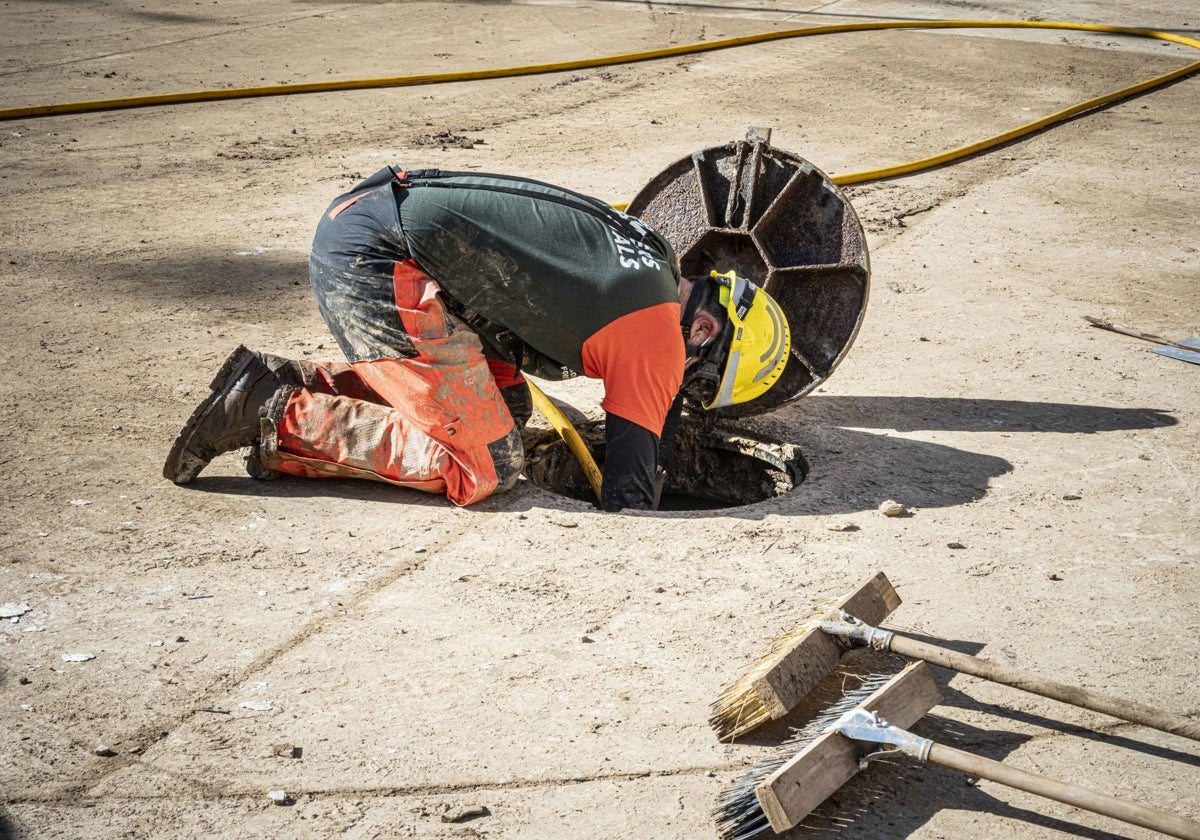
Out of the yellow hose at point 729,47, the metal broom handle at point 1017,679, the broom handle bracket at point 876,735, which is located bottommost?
the broom handle bracket at point 876,735

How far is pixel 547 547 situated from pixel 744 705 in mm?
1121

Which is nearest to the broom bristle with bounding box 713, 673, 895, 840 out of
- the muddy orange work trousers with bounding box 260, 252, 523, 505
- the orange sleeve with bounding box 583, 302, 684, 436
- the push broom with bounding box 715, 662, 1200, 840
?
the push broom with bounding box 715, 662, 1200, 840

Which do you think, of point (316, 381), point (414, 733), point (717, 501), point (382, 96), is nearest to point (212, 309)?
point (316, 381)

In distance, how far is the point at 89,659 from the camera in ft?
10.6

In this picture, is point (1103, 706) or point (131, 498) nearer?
point (1103, 706)

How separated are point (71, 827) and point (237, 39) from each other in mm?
10309

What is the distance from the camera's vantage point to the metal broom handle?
2.77m

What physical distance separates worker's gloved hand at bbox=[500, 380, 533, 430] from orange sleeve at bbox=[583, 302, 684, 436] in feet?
2.44

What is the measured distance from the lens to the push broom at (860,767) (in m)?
2.44

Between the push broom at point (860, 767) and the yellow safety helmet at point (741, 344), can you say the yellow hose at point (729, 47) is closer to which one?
the yellow safety helmet at point (741, 344)

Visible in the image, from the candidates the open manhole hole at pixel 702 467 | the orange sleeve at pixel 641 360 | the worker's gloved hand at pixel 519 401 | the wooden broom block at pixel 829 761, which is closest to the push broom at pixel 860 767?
the wooden broom block at pixel 829 761

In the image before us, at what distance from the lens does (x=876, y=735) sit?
2.71m

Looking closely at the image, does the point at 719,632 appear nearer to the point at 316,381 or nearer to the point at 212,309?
the point at 316,381

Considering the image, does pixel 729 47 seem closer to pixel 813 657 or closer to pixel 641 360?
pixel 641 360
